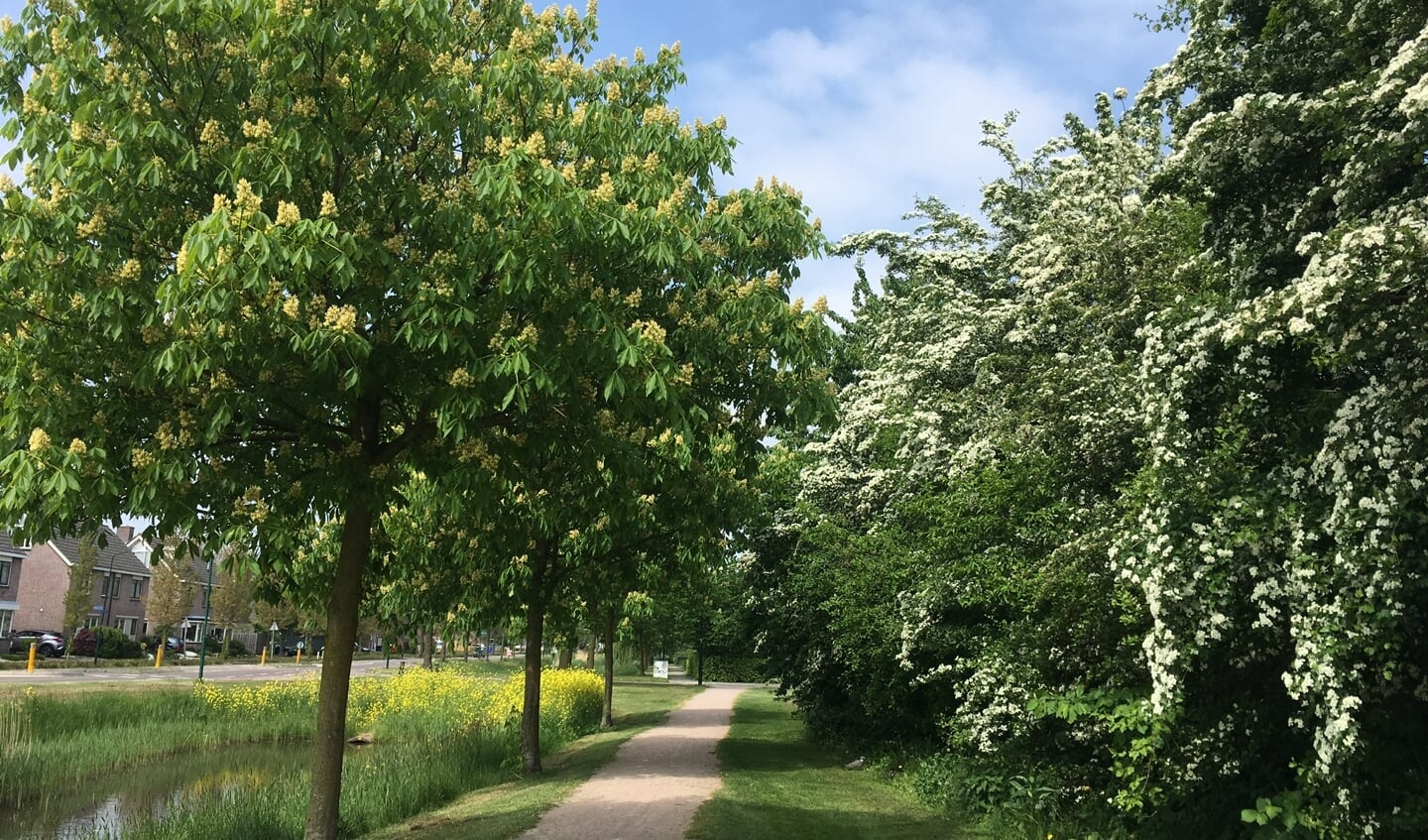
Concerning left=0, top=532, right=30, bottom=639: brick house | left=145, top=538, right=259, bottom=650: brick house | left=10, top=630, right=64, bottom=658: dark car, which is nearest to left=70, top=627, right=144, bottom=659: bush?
left=10, top=630, right=64, bottom=658: dark car

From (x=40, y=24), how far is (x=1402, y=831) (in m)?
10.7

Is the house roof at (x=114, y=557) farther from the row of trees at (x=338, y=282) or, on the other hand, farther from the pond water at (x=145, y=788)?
the row of trees at (x=338, y=282)

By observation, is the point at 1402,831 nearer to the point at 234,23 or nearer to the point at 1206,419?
the point at 1206,419

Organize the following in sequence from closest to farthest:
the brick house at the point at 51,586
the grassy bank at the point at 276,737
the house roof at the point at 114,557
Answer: the grassy bank at the point at 276,737, the brick house at the point at 51,586, the house roof at the point at 114,557

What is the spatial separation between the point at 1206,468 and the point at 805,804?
27.1 feet

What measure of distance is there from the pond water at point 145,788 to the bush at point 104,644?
29554mm

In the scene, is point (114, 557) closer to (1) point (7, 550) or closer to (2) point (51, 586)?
(2) point (51, 586)

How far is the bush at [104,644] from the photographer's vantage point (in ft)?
147

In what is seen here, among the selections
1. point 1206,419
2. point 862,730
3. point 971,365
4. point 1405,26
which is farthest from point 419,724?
point 1405,26

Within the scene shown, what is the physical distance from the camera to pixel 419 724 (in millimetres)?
21828

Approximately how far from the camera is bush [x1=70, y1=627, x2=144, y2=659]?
4475 cm

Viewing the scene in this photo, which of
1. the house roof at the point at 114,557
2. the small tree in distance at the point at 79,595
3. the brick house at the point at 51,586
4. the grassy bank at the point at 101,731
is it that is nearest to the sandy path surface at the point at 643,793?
the grassy bank at the point at 101,731

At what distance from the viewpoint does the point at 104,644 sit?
45688mm

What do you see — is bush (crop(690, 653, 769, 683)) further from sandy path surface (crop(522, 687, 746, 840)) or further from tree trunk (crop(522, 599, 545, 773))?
tree trunk (crop(522, 599, 545, 773))
